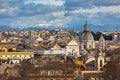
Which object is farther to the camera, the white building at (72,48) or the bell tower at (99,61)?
the white building at (72,48)

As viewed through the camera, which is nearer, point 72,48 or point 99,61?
point 99,61

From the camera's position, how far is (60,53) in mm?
89938

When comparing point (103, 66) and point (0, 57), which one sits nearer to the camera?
point (103, 66)

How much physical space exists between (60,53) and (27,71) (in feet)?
137

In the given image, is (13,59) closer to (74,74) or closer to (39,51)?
(39,51)

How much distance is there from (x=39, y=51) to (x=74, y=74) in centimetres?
4514

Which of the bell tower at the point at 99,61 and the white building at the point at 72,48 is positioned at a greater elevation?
the bell tower at the point at 99,61

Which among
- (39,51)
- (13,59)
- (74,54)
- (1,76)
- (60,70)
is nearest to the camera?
(1,76)

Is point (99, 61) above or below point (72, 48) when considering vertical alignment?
above

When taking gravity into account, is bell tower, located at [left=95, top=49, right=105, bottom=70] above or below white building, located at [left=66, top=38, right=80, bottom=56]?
above

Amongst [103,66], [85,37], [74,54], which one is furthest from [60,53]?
[103,66]

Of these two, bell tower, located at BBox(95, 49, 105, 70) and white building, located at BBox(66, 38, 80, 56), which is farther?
white building, located at BBox(66, 38, 80, 56)

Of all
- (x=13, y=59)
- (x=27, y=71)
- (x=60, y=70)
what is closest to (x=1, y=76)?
(x=27, y=71)

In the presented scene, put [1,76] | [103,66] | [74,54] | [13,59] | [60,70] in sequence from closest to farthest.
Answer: [1,76], [60,70], [103,66], [13,59], [74,54]
